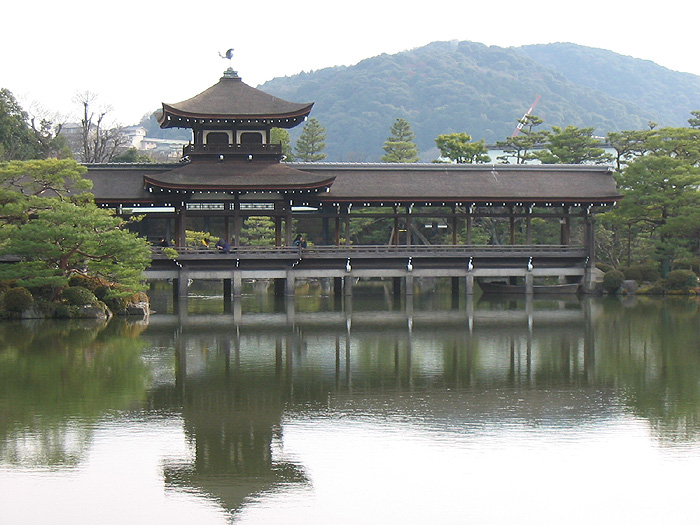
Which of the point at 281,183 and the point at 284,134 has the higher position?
the point at 284,134

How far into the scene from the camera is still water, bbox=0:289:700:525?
37.6 ft

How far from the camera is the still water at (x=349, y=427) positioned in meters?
11.4

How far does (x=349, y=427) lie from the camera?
1516 centimetres

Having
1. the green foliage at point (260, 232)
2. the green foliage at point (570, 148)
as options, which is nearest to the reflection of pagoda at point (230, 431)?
the green foliage at point (260, 232)

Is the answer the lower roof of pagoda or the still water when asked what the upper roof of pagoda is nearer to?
the lower roof of pagoda

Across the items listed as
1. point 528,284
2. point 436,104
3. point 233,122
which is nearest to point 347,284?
point 528,284

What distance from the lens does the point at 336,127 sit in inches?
6944

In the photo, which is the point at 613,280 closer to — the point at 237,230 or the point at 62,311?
the point at 237,230

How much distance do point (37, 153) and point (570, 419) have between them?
50.5 meters

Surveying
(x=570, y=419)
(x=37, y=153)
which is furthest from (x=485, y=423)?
(x=37, y=153)

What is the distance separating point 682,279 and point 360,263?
1551cm

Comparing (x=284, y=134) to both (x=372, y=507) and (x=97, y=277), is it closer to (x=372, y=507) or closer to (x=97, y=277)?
(x=97, y=277)

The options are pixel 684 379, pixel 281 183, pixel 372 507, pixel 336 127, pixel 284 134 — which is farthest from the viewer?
pixel 336 127

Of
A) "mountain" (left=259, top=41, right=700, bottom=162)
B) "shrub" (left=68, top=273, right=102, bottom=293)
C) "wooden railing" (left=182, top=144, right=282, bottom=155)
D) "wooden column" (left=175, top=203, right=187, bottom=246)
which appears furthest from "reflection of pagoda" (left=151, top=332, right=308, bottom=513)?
"mountain" (left=259, top=41, right=700, bottom=162)
